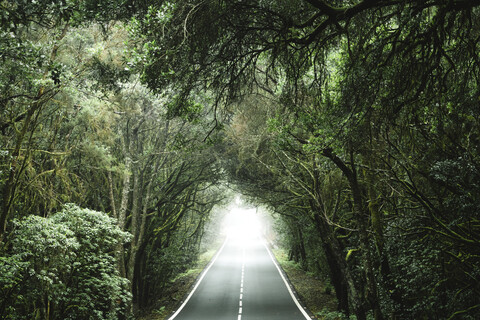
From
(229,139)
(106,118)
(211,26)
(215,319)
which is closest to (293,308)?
(215,319)

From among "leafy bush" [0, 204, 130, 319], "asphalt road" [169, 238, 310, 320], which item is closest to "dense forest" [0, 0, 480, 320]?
"leafy bush" [0, 204, 130, 319]

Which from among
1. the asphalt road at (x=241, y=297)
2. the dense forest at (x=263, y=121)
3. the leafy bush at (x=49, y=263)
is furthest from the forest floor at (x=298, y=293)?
the leafy bush at (x=49, y=263)

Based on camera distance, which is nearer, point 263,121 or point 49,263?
point 49,263

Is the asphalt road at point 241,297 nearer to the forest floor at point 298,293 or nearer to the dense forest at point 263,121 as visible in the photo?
the forest floor at point 298,293

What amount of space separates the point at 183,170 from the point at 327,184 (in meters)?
8.80

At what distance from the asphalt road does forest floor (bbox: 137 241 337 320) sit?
62 cm

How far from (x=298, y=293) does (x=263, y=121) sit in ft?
35.9

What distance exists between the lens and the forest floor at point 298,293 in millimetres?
15820

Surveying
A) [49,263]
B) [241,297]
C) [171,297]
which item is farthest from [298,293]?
[49,263]

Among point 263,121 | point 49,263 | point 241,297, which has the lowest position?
point 241,297

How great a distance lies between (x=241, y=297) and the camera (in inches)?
737

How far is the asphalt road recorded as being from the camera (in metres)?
14.8

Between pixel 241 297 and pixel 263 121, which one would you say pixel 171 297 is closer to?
pixel 241 297

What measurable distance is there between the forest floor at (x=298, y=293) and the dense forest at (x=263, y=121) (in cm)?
173
